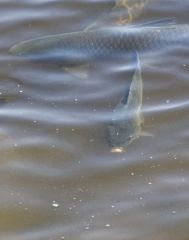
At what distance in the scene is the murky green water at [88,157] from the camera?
333 centimetres

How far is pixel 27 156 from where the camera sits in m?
3.80

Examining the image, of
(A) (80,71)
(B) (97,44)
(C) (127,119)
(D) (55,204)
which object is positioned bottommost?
(D) (55,204)

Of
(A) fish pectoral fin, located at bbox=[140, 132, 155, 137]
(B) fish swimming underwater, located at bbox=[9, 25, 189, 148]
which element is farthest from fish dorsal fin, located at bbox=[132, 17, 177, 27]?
(A) fish pectoral fin, located at bbox=[140, 132, 155, 137]

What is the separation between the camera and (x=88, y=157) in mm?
3789

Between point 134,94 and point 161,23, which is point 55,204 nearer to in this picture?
point 134,94

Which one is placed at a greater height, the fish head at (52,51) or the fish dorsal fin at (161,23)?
the fish dorsal fin at (161,23)

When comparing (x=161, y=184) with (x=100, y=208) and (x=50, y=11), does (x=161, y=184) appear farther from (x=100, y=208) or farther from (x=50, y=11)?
(x=50, y=11)

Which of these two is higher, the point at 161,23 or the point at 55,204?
the point at 161,23

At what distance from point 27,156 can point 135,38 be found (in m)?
1.55

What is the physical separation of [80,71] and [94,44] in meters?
0.30

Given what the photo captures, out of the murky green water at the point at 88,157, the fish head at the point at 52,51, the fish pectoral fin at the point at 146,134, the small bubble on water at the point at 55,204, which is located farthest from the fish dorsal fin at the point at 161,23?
the small bubble on water at the point at 55,204

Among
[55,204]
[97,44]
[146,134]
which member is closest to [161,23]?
[97,44]

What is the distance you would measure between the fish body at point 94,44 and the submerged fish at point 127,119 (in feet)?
1.41

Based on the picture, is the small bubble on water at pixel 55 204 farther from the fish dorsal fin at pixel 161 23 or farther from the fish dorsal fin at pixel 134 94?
the fish dorsal fin at pixel 161 23
